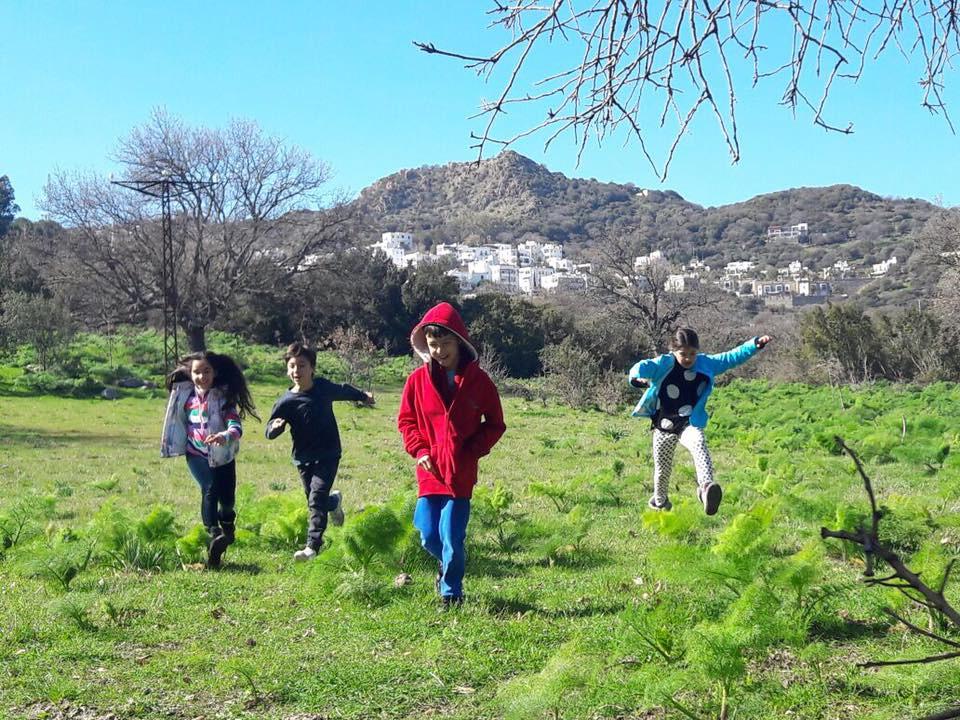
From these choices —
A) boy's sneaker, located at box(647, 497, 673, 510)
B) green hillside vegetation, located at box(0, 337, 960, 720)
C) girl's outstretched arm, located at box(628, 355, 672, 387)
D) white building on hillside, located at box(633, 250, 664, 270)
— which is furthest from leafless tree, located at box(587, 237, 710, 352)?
girl's outstretched arm, located at box(628, 355, 672, 387)

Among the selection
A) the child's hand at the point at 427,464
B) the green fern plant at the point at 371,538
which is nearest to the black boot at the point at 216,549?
the green fern plant at the point at 371,538

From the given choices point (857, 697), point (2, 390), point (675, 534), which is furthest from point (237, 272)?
point (857, 697)

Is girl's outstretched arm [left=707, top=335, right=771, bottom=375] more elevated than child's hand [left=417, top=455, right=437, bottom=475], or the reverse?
girl's outstretched arm [left=707, top=335, right=771, bottom=375]

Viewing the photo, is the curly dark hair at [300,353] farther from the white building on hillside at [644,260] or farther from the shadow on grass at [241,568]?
the white building on hillside at [644,260]

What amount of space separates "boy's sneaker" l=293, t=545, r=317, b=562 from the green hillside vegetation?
8cm

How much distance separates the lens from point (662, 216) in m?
105

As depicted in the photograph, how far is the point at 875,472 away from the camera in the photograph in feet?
34.5

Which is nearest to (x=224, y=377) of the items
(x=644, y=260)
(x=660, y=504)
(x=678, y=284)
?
(x=660, y=504)

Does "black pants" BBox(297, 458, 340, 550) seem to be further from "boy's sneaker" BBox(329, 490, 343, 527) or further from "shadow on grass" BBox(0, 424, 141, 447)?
"shadow on grass" BBox(0, 424, 141, 447)

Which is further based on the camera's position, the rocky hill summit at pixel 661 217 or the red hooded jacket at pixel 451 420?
the rocky hill summit at pixel 661 217

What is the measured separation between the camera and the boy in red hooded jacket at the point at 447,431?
5.16 metres

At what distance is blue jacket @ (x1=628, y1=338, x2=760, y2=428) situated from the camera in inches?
294

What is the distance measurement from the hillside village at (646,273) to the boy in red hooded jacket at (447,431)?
3195cm

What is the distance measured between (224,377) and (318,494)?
1.12 meters
